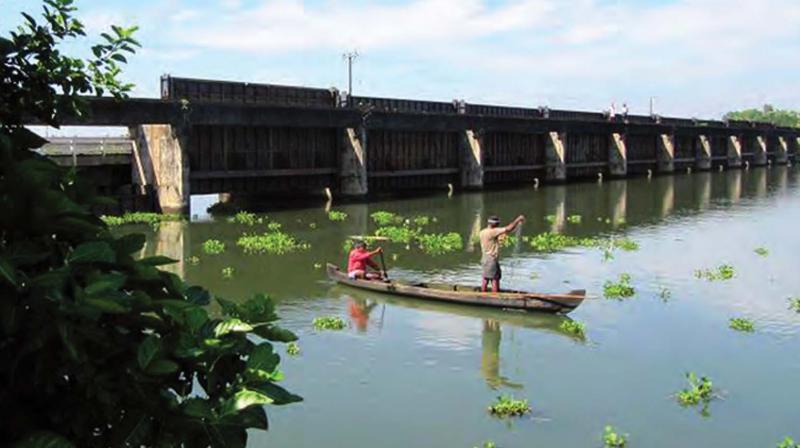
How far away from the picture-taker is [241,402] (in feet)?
9.97

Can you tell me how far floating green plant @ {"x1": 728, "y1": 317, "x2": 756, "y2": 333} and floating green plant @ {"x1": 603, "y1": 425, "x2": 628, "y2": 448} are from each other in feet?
23.3

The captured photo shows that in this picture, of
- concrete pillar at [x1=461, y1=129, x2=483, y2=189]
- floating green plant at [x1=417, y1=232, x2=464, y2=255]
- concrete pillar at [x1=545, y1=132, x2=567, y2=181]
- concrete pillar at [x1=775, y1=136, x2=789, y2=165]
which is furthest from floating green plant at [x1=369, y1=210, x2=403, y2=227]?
concrete pillar at [x1=775, y1=136, x2=789, y2=165]

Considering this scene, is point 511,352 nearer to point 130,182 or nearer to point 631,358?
point 631,358

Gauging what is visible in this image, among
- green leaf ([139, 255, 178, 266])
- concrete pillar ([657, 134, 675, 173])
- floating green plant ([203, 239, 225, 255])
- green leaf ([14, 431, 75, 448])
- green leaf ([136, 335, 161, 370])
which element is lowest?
floating green plant ([203, 239, 225, 255])

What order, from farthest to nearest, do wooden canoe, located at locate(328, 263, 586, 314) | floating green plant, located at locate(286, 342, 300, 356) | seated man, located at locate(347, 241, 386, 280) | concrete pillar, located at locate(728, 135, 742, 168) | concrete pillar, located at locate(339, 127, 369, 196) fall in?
concrete pillar, located at locate(728, 135, 742, 168)
concrete pillar, located at locate(339, 127, 369, 196)
seated man, located at locate(347, 241, 386, 280)
wooden canoe, located at locate(328, 263, 586, 314)
floating green plant, located at locate(286, 342, 300, 356)

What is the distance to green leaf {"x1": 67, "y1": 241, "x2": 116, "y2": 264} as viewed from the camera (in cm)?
294

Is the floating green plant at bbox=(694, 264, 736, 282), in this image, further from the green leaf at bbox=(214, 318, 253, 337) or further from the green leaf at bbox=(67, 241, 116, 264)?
the green leaf at bbox=(67, 241, 116, 264)

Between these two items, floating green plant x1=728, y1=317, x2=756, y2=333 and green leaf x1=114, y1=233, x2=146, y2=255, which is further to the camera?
floating green plant x1=728, y1=317, x2=756, y2=333

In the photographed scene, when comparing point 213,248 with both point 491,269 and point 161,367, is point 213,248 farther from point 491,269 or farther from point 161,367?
point 161,367

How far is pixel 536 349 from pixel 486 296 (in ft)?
8.34

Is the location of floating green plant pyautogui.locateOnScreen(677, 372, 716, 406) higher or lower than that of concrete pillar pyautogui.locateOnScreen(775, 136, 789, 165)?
lower

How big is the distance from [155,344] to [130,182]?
107 feet

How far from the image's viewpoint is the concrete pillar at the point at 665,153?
2847 inches

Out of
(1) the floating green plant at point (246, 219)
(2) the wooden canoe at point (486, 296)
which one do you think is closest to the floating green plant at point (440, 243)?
(2) the wooden canoe at point (486, 296)
